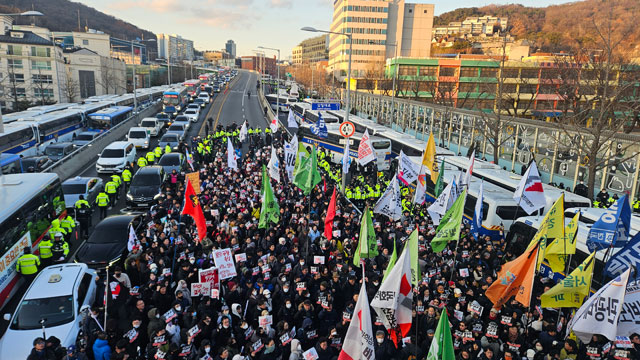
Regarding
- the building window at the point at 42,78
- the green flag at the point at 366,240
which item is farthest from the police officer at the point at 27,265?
the building window at the point at 42,78

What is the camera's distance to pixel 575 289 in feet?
26.4

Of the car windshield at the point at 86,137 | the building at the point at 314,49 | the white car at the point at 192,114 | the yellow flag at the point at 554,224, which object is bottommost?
the car windshield at the point at 86,137

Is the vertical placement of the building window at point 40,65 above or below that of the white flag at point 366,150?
above

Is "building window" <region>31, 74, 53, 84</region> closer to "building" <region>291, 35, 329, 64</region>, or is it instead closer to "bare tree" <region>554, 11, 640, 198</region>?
"bare tree" <region>554, 11, 640, 198</region>

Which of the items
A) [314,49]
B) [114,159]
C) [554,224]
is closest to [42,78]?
[114,159]

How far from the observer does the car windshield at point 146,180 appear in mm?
18797

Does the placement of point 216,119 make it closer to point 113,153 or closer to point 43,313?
point 113,153

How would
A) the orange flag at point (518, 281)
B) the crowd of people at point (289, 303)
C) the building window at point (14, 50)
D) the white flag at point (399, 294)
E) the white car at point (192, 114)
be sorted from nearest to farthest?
the white flag at point (399, 294) < the crowd of people at point (289, 303) < the orange flag at point (518, 281) < the white car at point (192, 114) < the building window at point (14, 50)

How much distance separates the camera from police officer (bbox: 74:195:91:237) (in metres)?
14.9

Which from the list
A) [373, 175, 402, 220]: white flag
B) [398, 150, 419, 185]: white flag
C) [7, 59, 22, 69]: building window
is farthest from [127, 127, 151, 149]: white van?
[7, 59, 22, 69]: building window

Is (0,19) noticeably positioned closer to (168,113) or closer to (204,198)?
(168,113)

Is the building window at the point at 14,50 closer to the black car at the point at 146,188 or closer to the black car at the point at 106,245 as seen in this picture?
the black car at the point at 146,188

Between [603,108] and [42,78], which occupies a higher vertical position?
[603,108]

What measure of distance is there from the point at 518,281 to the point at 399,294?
2.63 m
